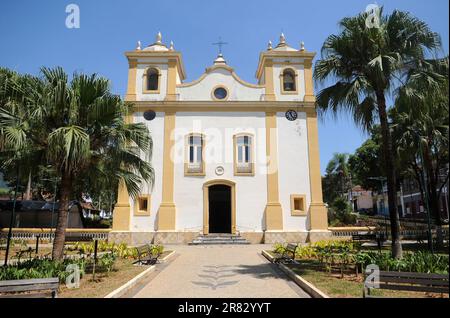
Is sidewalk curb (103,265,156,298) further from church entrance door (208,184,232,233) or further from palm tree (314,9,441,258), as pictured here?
church entrance door (208,184,232,233)

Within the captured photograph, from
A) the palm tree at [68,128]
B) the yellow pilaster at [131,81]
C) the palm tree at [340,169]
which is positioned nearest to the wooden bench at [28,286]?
the palm tree at [68,128]

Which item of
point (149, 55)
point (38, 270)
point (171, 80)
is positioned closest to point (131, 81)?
point (149, 55)

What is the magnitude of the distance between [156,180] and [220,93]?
23.0 ft

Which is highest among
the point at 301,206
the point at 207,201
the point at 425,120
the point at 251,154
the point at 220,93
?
the point at 220,93

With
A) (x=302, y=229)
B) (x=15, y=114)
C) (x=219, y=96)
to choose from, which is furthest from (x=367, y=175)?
(x=15, y=114)

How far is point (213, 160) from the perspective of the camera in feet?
70.8

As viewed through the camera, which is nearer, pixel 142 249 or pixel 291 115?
pixel 142 249

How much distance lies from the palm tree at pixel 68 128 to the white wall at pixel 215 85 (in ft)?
38.3

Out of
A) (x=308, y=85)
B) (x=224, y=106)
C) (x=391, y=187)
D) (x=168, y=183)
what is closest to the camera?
(x=391, y=187)

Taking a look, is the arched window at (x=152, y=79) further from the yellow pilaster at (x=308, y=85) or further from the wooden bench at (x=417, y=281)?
the wooden bench at (x=417, y=281)

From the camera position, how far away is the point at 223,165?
21.5 metres

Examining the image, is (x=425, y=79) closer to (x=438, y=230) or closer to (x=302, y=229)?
(x=438, y=230)

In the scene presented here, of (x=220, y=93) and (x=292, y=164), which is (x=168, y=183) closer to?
(x=220, y=93)

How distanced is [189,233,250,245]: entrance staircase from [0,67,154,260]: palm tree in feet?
32.0
